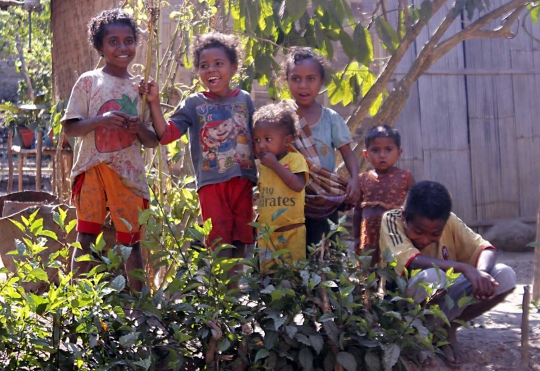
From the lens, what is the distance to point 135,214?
10.8ft

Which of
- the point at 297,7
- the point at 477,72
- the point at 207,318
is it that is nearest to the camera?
A: the point at 207,318

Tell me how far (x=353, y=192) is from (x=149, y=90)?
103 centimetres

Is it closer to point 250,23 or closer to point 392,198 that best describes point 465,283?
point 392,198

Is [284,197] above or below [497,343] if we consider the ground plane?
above

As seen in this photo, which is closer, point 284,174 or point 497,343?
point 497,343

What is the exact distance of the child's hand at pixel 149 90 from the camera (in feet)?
10.5

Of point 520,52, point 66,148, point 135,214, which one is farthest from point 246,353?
point 520,52

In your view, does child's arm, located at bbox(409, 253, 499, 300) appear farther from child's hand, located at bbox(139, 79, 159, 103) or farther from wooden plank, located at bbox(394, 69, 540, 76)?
wooden plank, located at bbox(394, 69, 540, 76)

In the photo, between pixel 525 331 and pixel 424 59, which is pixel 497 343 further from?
pixel 424 59

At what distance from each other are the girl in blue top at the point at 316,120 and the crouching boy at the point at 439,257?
0.52 m

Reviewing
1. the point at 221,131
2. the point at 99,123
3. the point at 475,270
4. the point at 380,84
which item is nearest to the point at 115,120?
the point at 99,123

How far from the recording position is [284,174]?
3.24m

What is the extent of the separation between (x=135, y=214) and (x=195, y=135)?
0.46 m

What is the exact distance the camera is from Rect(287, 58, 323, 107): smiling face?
3.59m
